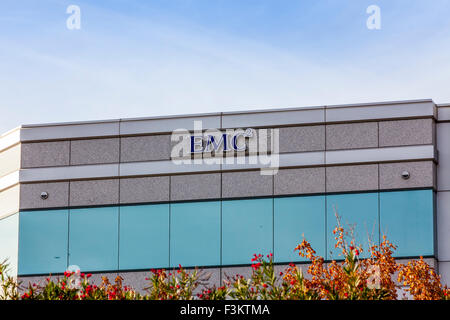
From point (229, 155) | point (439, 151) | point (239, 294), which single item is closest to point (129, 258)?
point (229, 155)

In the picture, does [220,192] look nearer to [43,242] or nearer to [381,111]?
[381,111]

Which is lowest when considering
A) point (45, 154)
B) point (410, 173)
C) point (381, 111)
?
point (410, 173)

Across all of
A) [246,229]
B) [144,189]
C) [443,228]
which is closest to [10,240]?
[144,189]

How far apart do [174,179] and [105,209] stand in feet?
8.49

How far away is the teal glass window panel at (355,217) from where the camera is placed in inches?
1222

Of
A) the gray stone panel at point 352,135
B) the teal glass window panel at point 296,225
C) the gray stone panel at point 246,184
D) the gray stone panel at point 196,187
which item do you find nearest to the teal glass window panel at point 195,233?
the gray stone panel at point 196,187

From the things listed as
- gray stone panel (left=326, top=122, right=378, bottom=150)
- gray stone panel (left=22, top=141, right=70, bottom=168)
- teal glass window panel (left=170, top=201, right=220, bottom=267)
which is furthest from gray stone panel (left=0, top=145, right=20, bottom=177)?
gray stone panel (left=326, top=122, right=378, bottom=150)

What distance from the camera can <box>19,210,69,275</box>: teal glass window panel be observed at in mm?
33969

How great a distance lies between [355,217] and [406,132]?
3125 millimetres

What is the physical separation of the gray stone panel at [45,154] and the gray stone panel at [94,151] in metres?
0.28

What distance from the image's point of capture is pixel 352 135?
3216 cm

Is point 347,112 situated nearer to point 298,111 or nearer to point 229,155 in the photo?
point 298,111

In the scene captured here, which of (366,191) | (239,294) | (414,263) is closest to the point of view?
(239,294)
